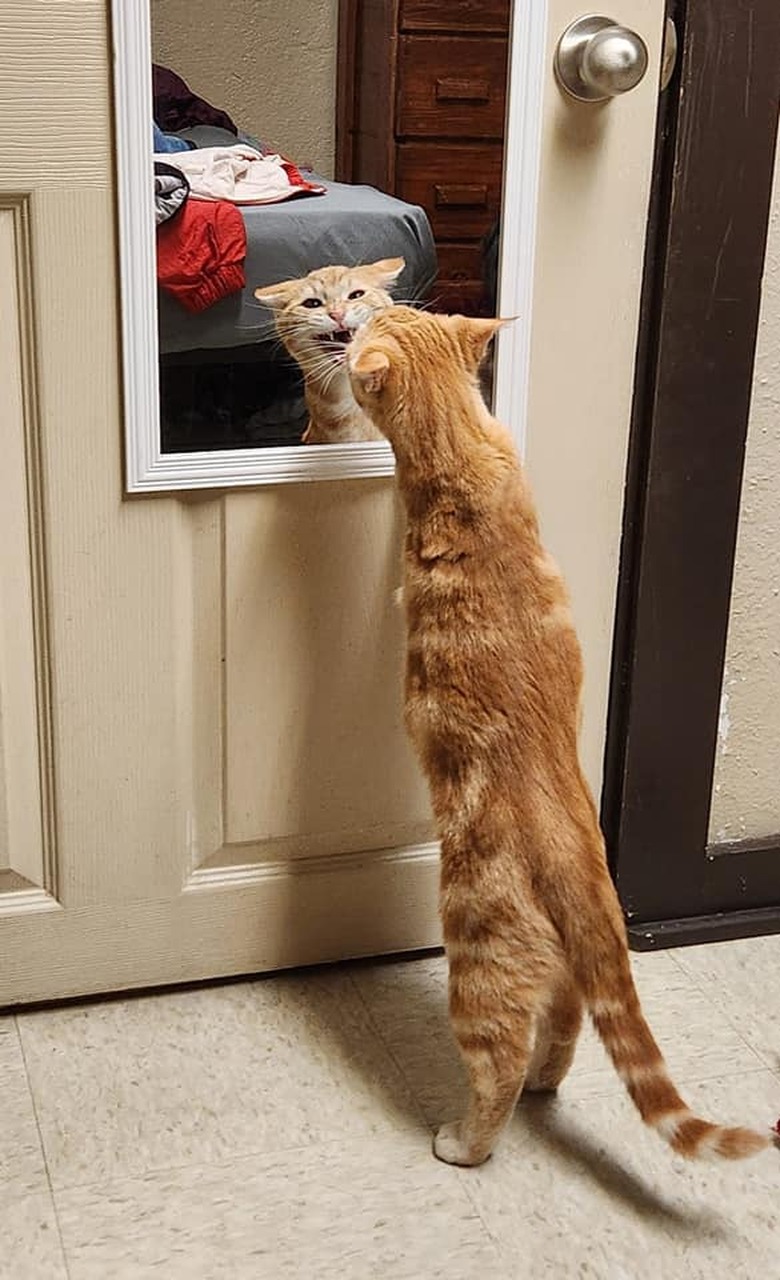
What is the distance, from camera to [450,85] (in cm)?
166

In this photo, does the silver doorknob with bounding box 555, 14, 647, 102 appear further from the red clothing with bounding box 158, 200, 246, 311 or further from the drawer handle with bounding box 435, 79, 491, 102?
the red clothing with bounding box 158, 200, 246, 311

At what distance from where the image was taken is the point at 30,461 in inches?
66.0

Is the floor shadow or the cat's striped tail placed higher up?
the cat's striped tail

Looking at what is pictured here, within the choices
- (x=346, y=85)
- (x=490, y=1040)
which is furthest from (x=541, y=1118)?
(x=346, y=85)

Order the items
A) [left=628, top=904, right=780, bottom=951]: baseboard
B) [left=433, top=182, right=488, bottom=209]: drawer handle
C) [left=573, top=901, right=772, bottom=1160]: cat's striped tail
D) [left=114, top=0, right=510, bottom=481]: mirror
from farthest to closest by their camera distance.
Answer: [left=628, top=904, right=780, bottom=951]: baseboard, [left=433, top=182, right=488, bottom=209]: drawer handle, [left=114, top=0, right=510, bottom=481]: mirror, [left=573, top=901, right=772, bottom=1160]: cat's striped tail

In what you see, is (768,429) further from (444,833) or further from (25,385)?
(25,385)

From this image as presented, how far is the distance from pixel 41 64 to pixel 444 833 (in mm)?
869

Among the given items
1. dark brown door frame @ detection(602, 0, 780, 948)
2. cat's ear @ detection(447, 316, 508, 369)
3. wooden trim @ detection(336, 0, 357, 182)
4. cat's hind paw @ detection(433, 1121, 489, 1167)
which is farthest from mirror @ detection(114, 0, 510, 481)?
cat's hind paw @ detection(433, 1121, 489, 1167)

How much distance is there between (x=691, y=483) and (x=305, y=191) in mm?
580

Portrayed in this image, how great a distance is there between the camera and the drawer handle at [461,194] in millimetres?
1707

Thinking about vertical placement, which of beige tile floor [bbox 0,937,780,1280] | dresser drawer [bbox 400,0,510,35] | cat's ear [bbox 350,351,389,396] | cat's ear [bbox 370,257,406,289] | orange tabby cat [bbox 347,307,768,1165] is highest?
dresser drawer [bbox 400,0,510,35]

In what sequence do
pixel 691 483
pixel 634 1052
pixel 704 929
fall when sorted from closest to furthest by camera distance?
pixel 634 1052 < pixel 691 483 < pixel 704 929

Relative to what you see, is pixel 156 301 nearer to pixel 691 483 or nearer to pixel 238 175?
pixel 238 175

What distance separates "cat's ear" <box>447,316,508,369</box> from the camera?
1634 mm
